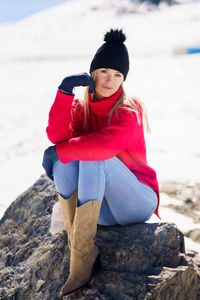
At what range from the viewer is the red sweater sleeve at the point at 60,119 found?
1572mm

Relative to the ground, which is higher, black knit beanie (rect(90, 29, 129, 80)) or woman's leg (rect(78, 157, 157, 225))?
black knit beanie (rect(90, 29, 129, 80))

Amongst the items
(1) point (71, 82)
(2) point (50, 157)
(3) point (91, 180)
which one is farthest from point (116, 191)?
(1) point (71, 82)

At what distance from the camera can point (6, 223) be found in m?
2.32

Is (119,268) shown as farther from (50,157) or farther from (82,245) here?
(50,157)

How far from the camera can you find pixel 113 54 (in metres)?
1.65

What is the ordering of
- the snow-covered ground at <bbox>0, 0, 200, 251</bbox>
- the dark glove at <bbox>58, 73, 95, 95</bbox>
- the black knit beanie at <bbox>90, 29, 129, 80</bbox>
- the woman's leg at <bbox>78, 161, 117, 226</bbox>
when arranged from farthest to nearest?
the snow-covered ground at <bbox>0, 0, 200, 251</bbox>, the black knit beanie at <bbox>90, 29, 129, 80</bbox>, the dark glove at <bbox>58, 73, 95, 95</bbox>, the woman's leg at <bbox>78, 161, 117, 226</bbox>

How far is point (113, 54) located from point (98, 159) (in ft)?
1.75

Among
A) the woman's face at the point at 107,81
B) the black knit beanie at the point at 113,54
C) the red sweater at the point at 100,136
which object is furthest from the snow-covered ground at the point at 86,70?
the red sweater at the point at 100,136

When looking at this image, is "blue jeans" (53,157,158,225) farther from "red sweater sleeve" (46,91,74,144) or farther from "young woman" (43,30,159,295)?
"red sweater sleeve" (46,91,74,144)

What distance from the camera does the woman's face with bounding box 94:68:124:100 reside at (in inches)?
66.5

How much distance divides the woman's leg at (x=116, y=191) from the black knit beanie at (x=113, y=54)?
47 centimetres

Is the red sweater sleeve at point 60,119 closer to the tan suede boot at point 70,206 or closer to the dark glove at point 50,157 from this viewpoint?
the dark glove at point 50,157

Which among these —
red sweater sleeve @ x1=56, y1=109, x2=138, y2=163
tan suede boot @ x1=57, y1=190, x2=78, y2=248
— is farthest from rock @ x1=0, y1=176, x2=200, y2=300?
red sweater sleeve @ x1=56, y1=109, x2=138, y2=163

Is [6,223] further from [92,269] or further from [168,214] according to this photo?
[168,214]
